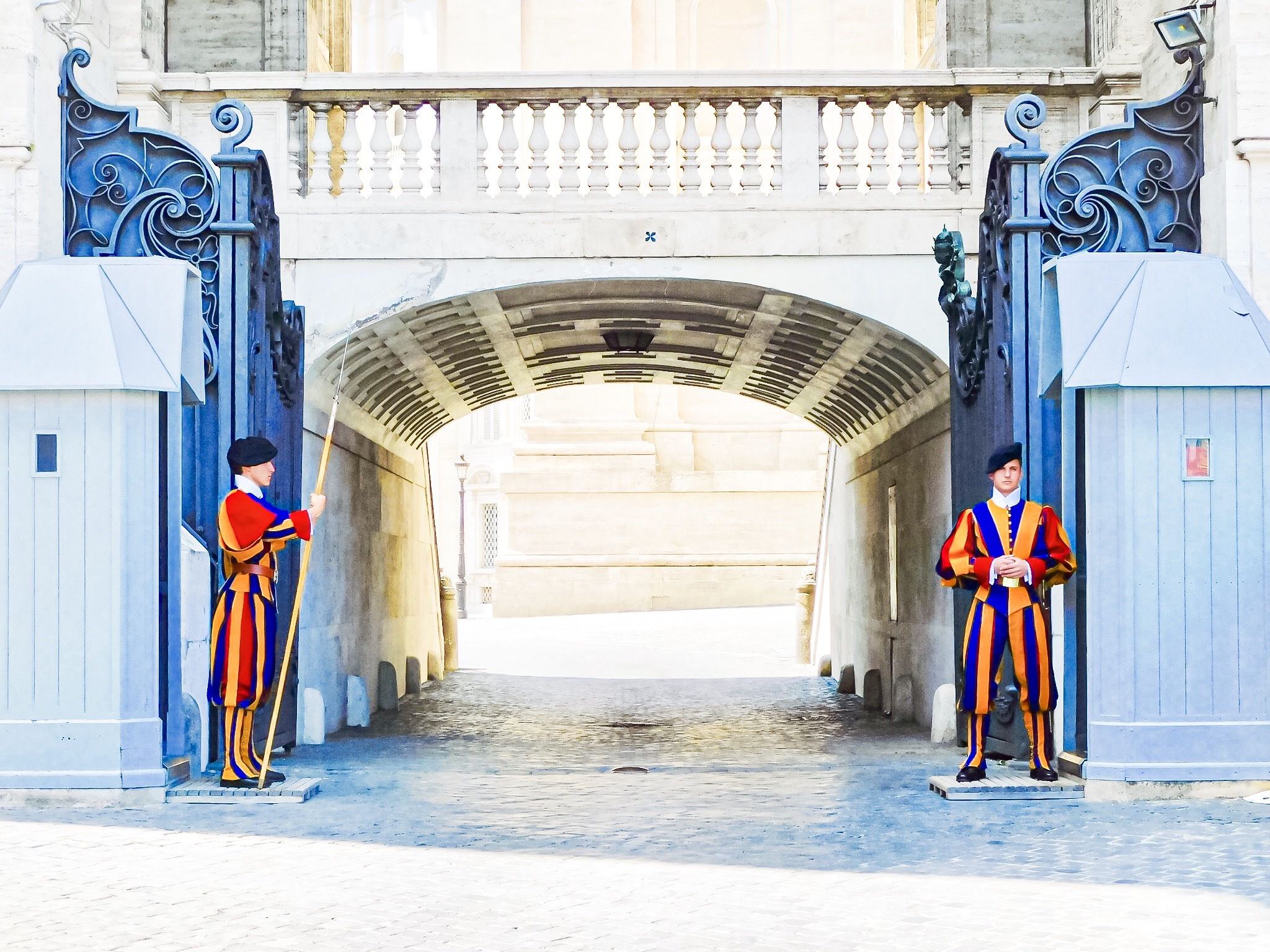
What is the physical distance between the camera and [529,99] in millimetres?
12516

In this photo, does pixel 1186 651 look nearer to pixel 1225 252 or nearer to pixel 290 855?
pixel 1225 252

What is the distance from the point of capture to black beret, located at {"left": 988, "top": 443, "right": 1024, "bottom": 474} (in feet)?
27.9

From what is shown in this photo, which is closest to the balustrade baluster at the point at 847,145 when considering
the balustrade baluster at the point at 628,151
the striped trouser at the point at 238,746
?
the balustrade baluster at the point at 628,151

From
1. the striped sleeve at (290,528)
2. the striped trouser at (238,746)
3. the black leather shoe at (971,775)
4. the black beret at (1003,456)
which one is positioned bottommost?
the black leather shoe at (971,775)

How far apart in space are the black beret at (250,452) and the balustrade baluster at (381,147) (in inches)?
159

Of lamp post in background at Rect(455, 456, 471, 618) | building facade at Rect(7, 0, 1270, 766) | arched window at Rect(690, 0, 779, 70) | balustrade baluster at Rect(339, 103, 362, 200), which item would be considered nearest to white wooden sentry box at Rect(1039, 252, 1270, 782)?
building facade at Rect(7, 0, 1270, 766)

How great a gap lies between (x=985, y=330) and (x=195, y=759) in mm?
4948

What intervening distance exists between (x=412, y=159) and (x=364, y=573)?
4831 millimetres

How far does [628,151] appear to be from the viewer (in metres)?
12.6

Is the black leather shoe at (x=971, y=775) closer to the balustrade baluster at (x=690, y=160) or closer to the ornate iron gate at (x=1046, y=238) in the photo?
the ornate iron gate at (x=1046, y=238)

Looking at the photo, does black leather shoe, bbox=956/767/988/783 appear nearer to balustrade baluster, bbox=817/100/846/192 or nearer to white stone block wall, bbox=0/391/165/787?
white stone block wall, bbox=0/391/165/787

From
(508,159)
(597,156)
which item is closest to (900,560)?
(597,156)

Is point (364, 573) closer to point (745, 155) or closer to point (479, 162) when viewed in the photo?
point (479, 162)

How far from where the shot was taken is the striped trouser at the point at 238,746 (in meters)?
8.51
